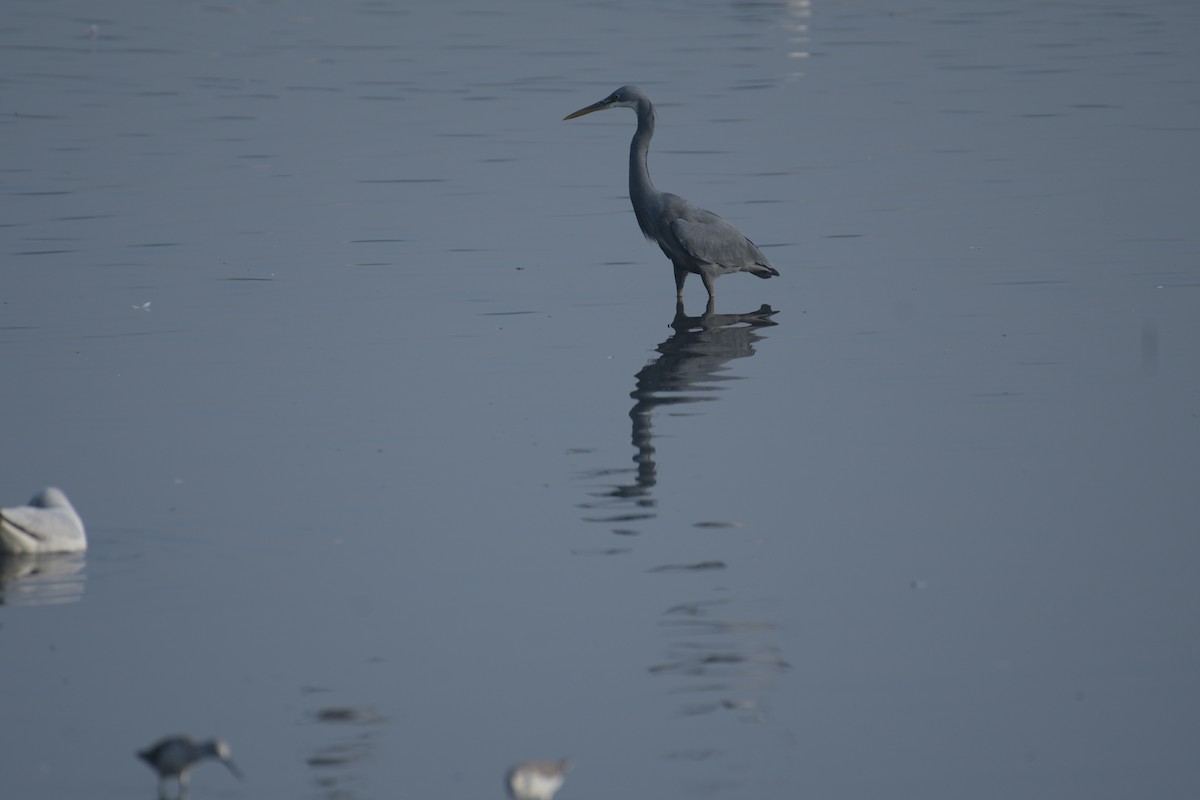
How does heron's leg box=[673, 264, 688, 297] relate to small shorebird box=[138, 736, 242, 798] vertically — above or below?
below

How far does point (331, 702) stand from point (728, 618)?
182 centimetres

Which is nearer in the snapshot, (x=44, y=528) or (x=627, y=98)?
(x=44, y=528)

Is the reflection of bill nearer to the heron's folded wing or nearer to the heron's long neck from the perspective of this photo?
the heron's folded wing

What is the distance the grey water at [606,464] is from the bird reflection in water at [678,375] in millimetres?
48

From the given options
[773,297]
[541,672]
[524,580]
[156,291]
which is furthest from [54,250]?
[541,672]

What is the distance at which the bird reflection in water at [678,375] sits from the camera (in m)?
10.2

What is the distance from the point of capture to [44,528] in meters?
8.94

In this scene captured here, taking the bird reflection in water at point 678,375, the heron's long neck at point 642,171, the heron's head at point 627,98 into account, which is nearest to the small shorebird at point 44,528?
the bird reflection in water at point 678,375

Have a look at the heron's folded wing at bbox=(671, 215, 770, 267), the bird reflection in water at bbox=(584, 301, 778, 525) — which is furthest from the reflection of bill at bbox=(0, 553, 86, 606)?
the heron's folded wing at bbox=(671, 215, 770, 267)

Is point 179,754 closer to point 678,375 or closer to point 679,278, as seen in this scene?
point 678,375

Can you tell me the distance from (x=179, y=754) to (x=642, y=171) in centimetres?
1096

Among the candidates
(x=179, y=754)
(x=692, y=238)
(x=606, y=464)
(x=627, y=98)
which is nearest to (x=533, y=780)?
(x=179, y=754)

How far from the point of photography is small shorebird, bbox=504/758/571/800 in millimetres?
6121

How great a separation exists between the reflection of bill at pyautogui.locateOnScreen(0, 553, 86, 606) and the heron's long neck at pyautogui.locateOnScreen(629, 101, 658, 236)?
8098mm
